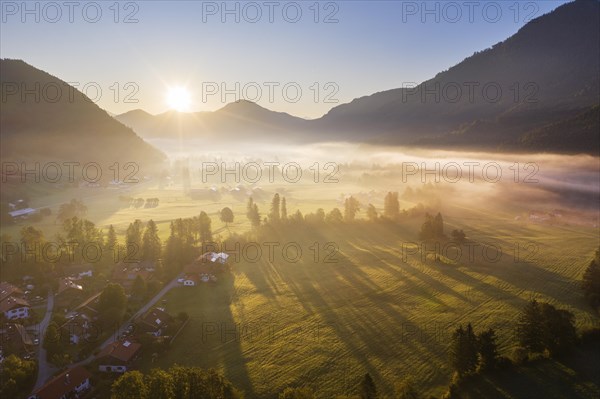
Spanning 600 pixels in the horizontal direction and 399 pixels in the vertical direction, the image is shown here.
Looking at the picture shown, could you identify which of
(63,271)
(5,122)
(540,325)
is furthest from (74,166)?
(540,325)

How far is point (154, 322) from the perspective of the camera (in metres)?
37.5

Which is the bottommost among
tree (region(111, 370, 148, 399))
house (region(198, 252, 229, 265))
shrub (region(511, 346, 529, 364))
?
shrub (region(511, 346, 529, 364))

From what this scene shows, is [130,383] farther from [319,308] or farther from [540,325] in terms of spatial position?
[540,325]

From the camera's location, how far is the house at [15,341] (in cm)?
3384

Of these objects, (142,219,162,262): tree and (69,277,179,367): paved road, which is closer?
(69,277,179,367): paved road

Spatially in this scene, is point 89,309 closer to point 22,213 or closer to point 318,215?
point 318,215

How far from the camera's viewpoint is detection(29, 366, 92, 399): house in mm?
27380

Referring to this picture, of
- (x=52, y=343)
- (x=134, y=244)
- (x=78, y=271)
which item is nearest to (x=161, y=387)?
(x=52, y=343)

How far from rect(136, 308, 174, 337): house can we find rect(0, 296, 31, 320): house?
1516 cm

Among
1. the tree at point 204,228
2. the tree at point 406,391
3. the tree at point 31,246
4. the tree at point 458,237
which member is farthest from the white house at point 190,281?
the tree at point 458,237

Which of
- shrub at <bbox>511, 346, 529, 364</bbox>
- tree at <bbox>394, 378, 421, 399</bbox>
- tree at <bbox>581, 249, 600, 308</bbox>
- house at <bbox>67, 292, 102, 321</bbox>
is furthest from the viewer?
house at <bbox>67, 292, 102, 321</bbox>

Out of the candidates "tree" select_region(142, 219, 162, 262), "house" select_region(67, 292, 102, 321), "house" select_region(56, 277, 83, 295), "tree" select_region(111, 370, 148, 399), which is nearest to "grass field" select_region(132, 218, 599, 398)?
"tree" select_region(111, 370, 148, 399)

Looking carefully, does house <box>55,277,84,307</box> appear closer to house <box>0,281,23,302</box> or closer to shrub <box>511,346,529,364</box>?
house <box>0,281,23,302</box>

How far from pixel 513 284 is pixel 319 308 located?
27424 mm
